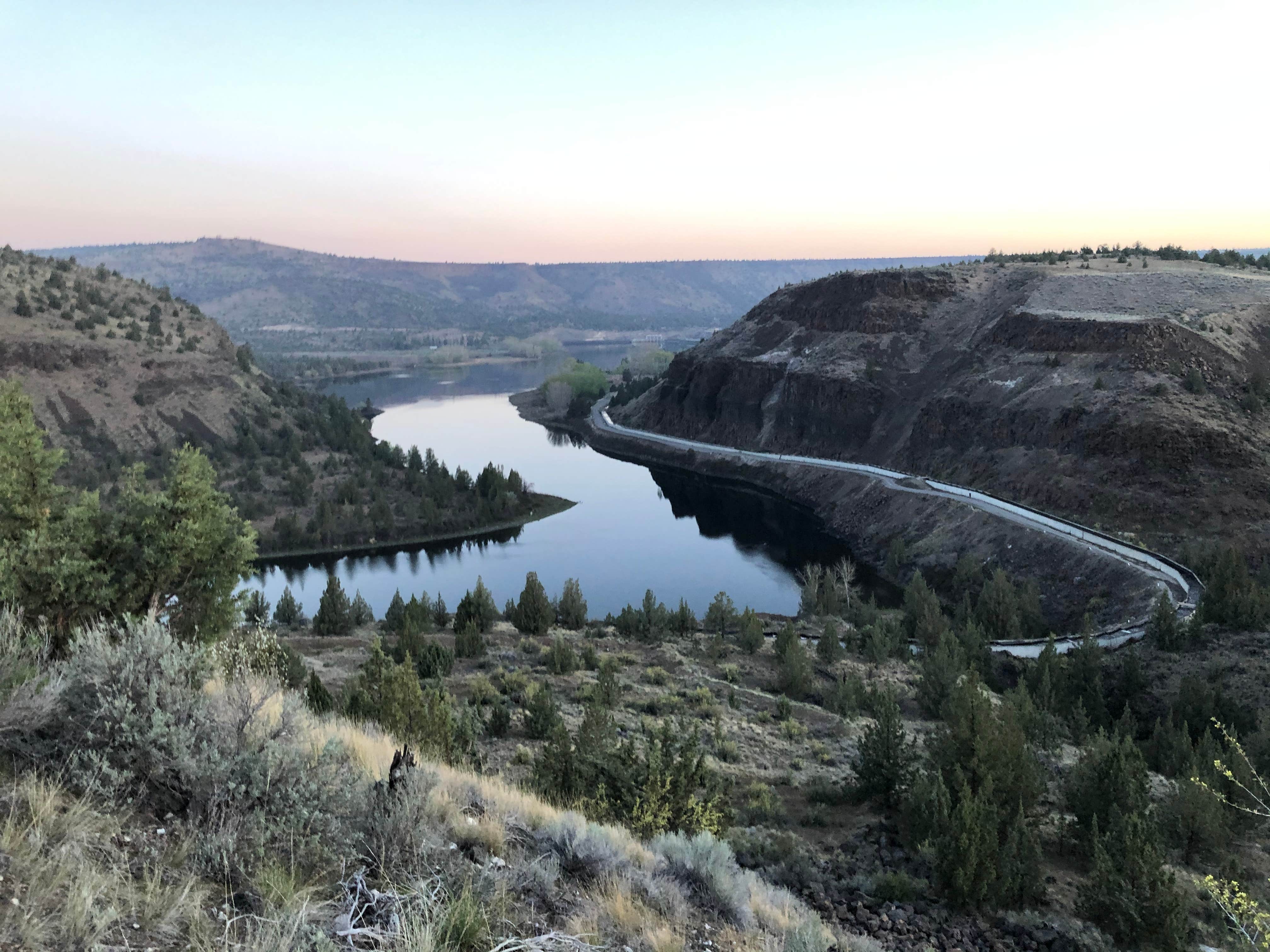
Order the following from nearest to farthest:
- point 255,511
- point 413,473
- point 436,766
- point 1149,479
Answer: point 436,766 → point 1149,479 → point 255,511 → point 413,473

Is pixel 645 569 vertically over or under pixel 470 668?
under

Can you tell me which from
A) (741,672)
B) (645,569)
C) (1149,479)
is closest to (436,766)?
(741,672)

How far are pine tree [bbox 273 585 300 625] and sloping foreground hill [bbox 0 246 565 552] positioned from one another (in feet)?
64.3

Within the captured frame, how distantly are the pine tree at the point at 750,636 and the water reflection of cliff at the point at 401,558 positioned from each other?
91.2 feet

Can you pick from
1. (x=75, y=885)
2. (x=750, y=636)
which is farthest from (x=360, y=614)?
(x=75, y=885)

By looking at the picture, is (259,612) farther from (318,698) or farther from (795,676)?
(795,676)

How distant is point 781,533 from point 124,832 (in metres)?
59.0

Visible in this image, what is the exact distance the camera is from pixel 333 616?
3450cm

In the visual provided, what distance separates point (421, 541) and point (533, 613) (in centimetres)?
3051

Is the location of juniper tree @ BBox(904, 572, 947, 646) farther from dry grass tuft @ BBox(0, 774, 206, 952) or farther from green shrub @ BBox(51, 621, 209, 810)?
dry grass tuft @ BBox(0, 774, 206, 952)

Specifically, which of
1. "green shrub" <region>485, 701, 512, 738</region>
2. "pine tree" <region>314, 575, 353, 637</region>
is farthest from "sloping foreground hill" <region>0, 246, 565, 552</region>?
"green shrub" <region>485, 701, 512, 738</region>

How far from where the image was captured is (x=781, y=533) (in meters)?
63.2

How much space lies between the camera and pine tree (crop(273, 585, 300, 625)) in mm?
38188

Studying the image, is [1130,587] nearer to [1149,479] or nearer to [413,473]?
[1149,479]
